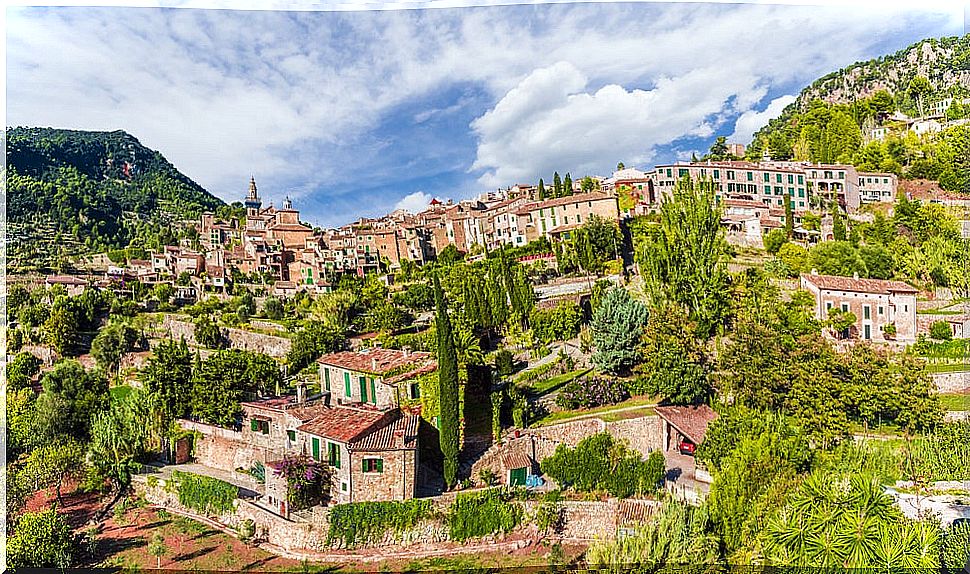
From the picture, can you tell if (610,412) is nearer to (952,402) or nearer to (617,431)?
(617,431)

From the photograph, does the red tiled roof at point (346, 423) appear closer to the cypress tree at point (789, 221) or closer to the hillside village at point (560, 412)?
the hillside village at point (560, 412)

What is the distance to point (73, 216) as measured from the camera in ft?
54.7

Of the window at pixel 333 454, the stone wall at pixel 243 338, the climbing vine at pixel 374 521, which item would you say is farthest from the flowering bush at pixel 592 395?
the stone wall at pixel 243 338

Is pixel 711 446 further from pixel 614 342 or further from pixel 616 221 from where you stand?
pixel 616 221

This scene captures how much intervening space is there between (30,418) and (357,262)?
8.75 metres

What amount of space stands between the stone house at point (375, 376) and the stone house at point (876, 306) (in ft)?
18.9

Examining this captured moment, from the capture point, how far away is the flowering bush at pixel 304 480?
5219 millimetres

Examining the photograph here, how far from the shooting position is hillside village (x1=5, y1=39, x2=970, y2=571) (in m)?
3.75

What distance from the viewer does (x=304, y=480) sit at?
5.30 metres

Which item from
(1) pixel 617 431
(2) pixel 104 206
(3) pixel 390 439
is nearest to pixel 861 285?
(1) pixel 617 431

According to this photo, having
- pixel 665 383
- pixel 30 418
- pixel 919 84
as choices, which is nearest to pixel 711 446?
pixel 665 383

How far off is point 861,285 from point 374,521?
23.6ft

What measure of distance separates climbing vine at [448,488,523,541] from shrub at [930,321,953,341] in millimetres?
6289

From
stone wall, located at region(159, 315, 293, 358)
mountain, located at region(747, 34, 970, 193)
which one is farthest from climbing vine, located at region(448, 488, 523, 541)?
mountain, located at region(747, 34, 970, 193)
